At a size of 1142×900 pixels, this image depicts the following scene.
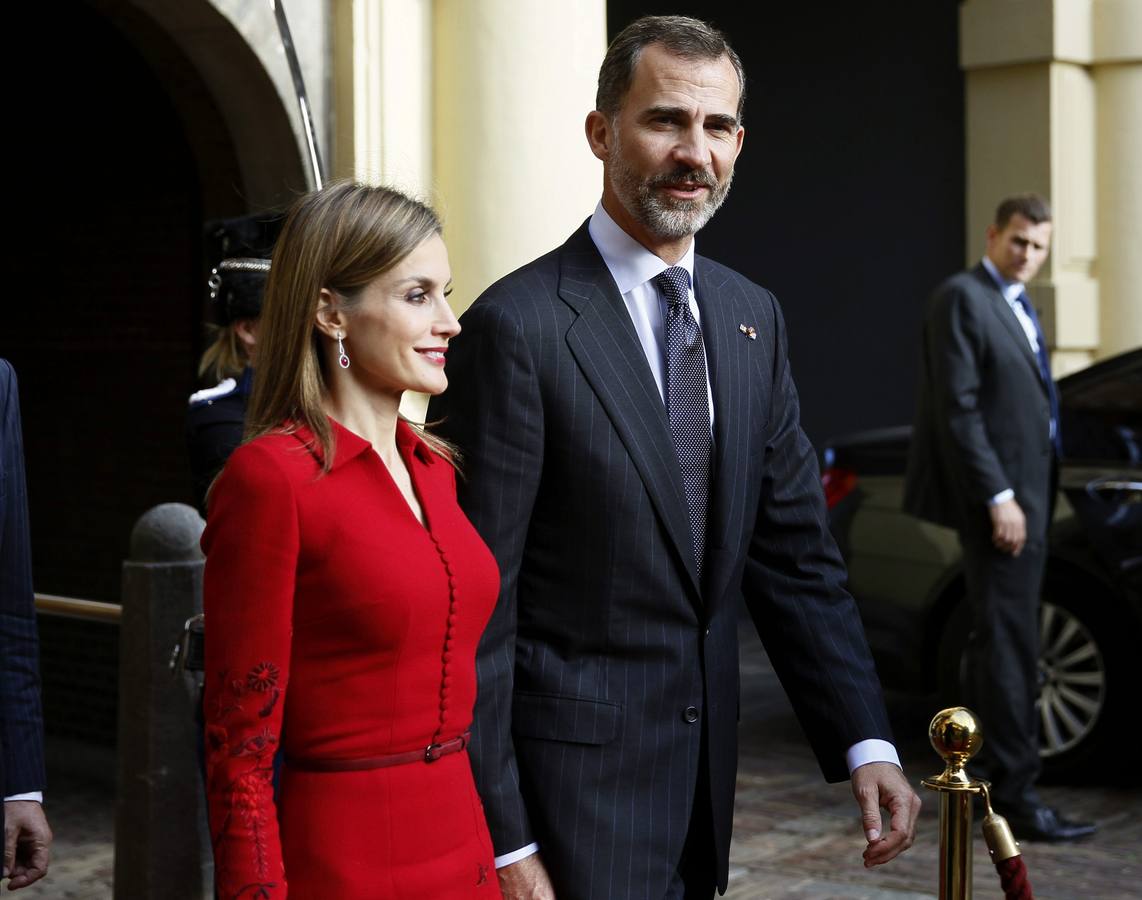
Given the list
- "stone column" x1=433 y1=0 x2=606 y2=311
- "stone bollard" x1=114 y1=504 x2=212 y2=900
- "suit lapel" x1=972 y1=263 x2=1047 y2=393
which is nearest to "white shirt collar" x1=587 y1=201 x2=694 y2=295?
"stone bollard" x1=114 y1=504 x2=212 y2=900

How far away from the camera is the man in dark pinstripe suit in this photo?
2.80 metres

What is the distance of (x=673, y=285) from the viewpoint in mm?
3049

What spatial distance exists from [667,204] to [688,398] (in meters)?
0.30

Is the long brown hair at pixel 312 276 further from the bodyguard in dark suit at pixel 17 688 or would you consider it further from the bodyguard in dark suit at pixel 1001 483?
the bodyguard in dark suit at pixel 1001 483

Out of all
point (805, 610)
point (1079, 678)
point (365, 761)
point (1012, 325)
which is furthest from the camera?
point (1079, 678)

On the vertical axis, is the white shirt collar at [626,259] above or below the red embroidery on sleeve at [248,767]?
above

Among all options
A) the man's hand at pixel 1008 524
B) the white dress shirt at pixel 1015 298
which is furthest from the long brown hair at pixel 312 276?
the white dress shirt at pixel 1015 298

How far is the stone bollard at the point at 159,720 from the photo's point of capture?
5.08 m

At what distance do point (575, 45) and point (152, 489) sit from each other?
2772 mm

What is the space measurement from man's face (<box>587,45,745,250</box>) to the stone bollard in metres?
2.52

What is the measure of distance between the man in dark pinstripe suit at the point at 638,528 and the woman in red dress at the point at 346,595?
202 millimetres

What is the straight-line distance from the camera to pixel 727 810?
301 cm

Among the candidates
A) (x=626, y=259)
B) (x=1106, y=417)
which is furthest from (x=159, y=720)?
(x=1106, y=417)

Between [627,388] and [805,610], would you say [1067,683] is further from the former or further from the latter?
[627,388]
